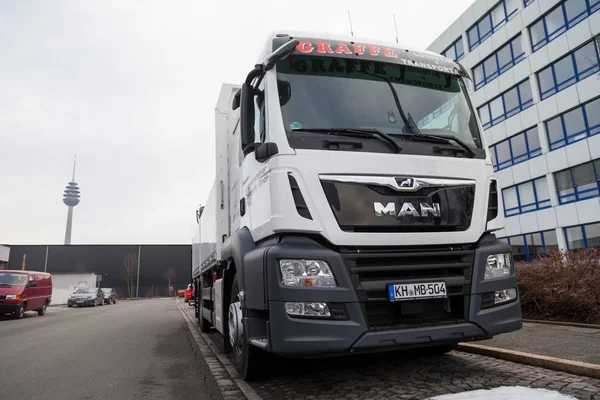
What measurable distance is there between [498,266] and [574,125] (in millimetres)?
21401

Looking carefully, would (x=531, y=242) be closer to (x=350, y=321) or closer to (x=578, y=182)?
(x=578, y=182)

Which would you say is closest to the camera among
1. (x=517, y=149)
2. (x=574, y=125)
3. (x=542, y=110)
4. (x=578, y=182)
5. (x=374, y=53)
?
(x=374, y=53)

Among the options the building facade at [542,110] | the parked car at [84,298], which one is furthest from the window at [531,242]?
the parked car at [84,298]

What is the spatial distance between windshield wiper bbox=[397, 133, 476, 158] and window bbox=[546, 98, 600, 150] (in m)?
20.2

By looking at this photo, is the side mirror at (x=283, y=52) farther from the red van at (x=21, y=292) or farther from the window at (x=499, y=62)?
the window at (x=499, y=62)

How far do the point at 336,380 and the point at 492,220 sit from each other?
2.18 metres

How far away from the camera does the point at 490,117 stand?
2622 centimetres

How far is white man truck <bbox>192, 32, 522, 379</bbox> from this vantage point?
3.14 meters

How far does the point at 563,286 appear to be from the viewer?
677 centimetres

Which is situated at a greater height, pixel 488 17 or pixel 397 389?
pixel 488 17

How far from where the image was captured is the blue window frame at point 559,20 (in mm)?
19875

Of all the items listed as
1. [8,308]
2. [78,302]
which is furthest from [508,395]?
[78,302]

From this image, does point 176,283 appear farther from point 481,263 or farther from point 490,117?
point 481,263

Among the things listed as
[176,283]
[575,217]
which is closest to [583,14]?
[575,217]
